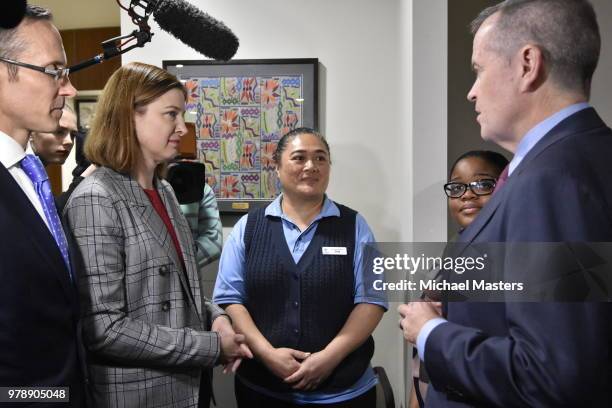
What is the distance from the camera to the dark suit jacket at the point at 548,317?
68 centimetres

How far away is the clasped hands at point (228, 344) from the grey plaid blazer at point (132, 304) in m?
0.08

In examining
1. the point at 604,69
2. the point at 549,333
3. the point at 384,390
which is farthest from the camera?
the point at 604,69

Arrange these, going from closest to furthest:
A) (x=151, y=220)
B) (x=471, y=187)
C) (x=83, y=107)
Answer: (x=151, y=220), (x=471, y=187), (x=83, y=107)

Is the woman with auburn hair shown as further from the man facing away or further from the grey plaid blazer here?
the man facing away

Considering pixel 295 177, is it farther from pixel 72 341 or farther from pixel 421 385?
pixel 72 341

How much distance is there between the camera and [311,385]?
1.60 meters

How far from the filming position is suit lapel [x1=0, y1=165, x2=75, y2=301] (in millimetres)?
848

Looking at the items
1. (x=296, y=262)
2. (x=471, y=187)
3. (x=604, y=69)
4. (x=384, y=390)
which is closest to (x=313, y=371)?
(x=296, y=262)

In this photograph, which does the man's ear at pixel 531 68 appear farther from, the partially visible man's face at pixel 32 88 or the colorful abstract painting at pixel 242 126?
the colorful abstract painting at pixel 242 126

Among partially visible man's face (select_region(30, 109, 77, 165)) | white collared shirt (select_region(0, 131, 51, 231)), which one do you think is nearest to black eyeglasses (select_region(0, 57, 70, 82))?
white collared shirt (select_region(0, 131, 51, 231))

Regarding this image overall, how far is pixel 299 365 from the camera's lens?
5.22 ft

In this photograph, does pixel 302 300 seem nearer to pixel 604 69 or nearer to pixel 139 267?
pixel 139 267

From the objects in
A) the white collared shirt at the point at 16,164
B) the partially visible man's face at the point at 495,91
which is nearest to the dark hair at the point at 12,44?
the white collared shirt at the point at 16,164

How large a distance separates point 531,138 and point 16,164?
0.92 meters
